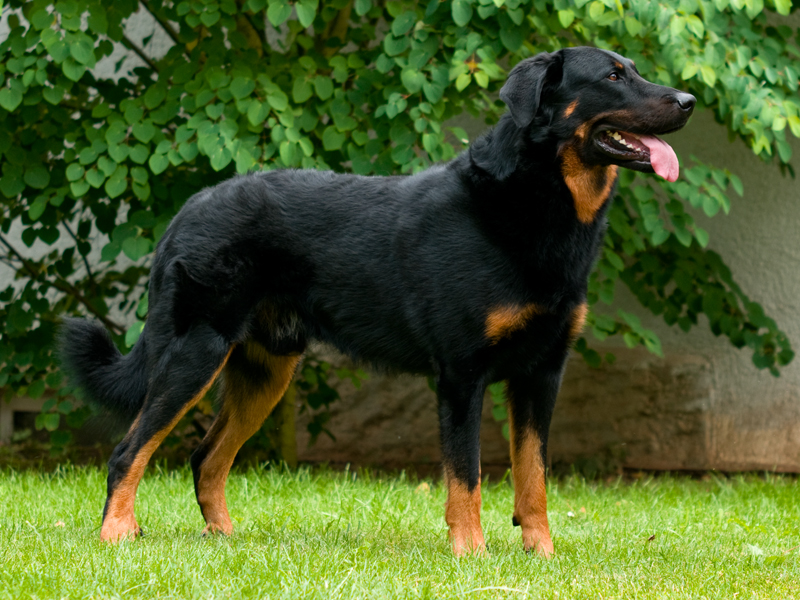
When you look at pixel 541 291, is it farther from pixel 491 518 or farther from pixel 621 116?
pixel 491 518

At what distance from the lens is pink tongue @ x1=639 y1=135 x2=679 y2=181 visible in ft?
10.9

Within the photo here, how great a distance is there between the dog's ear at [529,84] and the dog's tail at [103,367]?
1848 mm

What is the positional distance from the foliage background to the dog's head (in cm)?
80

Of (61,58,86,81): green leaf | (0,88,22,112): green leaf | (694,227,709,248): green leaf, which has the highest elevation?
(61,58,86,81): green leaf

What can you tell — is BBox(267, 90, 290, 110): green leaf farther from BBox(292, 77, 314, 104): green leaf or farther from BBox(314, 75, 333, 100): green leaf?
BBox(314, 75, 333, 100): green leaf

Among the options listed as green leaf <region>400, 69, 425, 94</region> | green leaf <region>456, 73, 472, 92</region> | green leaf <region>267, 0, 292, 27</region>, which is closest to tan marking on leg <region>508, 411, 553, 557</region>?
green leaf <region>456, 73, 472, 92</region>

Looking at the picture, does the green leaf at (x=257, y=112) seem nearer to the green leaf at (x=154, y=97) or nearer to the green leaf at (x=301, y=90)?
the green leaf at (x=301, y=90)

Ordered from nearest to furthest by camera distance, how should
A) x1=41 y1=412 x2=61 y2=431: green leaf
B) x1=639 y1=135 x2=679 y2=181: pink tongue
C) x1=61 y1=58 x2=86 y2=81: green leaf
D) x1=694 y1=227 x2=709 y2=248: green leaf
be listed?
1. x1=639 y1=135 x2=679 y2=181: pink tongue
2. x1=61 y1=58 x2=86 y2=81: green leaf
3. x1=694 y1=227 x2=709 y2=248: green leaf
4. x1=41 y1=412 x2=61 y2=431: green leaf

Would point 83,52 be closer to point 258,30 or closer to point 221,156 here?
point 221,156

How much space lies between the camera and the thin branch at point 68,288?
5945 millimetres

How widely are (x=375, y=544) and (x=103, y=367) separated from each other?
4.65 feet

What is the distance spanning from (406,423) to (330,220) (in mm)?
3359

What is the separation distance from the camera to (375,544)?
3.60 metres

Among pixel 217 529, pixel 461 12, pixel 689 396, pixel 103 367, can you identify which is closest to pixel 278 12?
pixel 461 12
